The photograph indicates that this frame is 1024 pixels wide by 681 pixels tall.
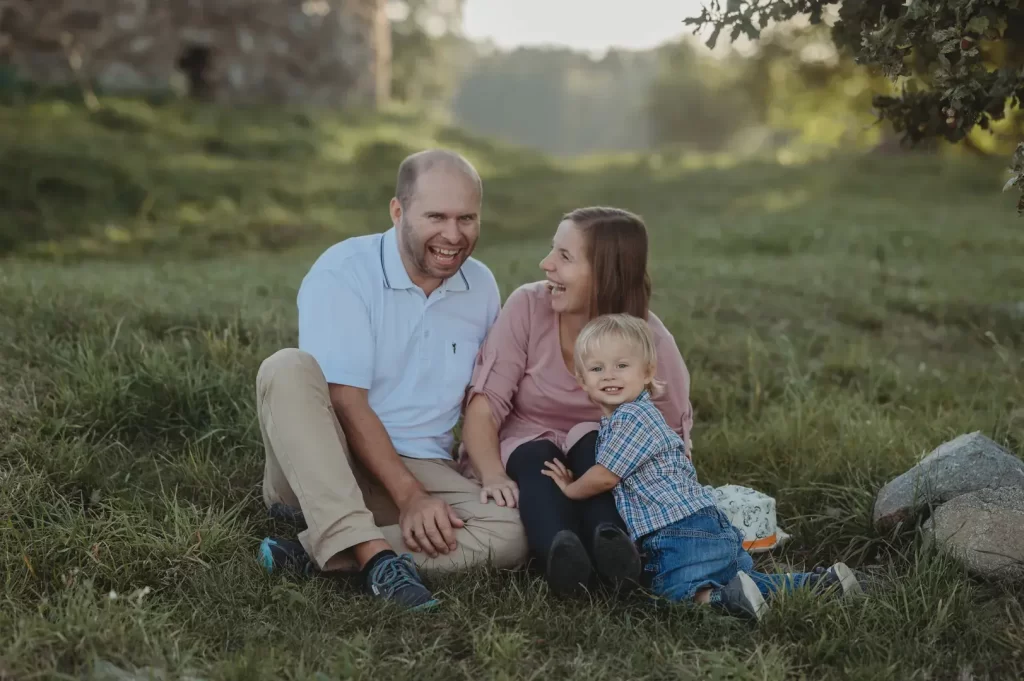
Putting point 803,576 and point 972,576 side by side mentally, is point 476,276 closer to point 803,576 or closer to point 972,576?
point 803,576

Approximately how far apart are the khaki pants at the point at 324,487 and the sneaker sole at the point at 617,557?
402 millimetres

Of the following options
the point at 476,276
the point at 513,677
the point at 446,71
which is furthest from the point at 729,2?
the point at 446,71

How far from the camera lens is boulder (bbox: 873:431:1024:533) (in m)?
3.75

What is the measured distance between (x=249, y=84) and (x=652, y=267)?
9569 millimetres

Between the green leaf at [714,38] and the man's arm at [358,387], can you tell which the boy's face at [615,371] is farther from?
the green leaf at [714,38]

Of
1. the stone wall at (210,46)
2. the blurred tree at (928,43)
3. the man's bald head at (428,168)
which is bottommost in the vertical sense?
the man's bald head at (428,168)

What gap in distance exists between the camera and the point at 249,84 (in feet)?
52.4

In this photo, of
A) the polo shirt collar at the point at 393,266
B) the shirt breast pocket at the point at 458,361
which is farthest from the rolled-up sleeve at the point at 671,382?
the polo shirt collar at the point at 393,266

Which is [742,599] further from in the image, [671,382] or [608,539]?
[671,382]

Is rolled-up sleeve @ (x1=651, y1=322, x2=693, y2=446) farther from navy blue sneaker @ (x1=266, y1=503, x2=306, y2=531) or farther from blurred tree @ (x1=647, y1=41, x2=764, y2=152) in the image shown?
blurred tree @ (x1=647, y1=41, x2=764, y2=152)

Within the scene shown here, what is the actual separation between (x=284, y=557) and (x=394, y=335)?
3.12 ft

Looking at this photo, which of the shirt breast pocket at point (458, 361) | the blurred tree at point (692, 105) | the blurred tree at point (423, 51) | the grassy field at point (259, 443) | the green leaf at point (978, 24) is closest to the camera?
the grassy field at point (259, 443)

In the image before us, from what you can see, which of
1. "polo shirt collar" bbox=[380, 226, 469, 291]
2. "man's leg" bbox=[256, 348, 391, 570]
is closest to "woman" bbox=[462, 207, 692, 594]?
"polo shirt collar" bbox=[380, 226, 469, 291]

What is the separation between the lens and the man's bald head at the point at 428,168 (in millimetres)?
3814
